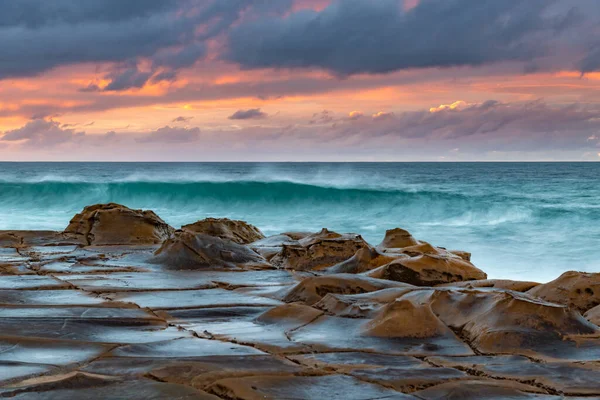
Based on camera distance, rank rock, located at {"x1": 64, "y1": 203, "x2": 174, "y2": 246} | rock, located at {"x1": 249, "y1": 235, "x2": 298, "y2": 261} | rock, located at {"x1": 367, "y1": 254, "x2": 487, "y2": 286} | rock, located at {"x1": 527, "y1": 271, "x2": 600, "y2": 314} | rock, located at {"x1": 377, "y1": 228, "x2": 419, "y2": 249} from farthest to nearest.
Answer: rock, located at {"x1": 64, "y1": 203, "x2": 174, "y2": 246}, rock, located at {"x1": 377, "y1": 228, "x2": 419, "y2": 249}, rock, located at {"x1": 249, "y1": 235, "x2": 298, "y2": 261}, rock, located at {"x1": 367, "y1": 254, "x2": 487, "y2": 286}, rock, located at {"x1": 527, "y1": 271, "x2": 600, "y2": 314}

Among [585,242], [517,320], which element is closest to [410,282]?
[517,320]

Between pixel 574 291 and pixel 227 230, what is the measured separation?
5549mm

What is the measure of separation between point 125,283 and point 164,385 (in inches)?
133

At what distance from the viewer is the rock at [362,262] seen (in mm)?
7121

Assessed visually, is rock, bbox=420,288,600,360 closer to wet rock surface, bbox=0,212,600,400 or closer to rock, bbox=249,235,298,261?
wet rock surface, bbox=0,212,600,400

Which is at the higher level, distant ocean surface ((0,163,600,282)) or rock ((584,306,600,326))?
distant ocean surface ((0,163,600,282))

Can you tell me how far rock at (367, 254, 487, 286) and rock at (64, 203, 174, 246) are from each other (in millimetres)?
3976

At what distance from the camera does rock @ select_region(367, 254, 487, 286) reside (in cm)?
640

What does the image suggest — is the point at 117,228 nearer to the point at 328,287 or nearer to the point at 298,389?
the point at 328,287

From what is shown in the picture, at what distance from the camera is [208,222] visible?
9852 millimetres

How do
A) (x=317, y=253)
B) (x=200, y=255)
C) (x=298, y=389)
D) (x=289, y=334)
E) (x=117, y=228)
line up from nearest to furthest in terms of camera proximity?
(x=298, y=389)
(x=289, y=334)
(x=200, y=255)
(x=317, y=253)
(x=117, y=228)

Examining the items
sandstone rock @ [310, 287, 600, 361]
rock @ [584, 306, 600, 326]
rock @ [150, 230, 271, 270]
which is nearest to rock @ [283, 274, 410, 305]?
sandstone rock @ [310, 287, 600, 361]


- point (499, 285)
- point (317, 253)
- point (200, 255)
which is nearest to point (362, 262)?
point (317, 253)

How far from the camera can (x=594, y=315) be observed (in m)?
4.97
